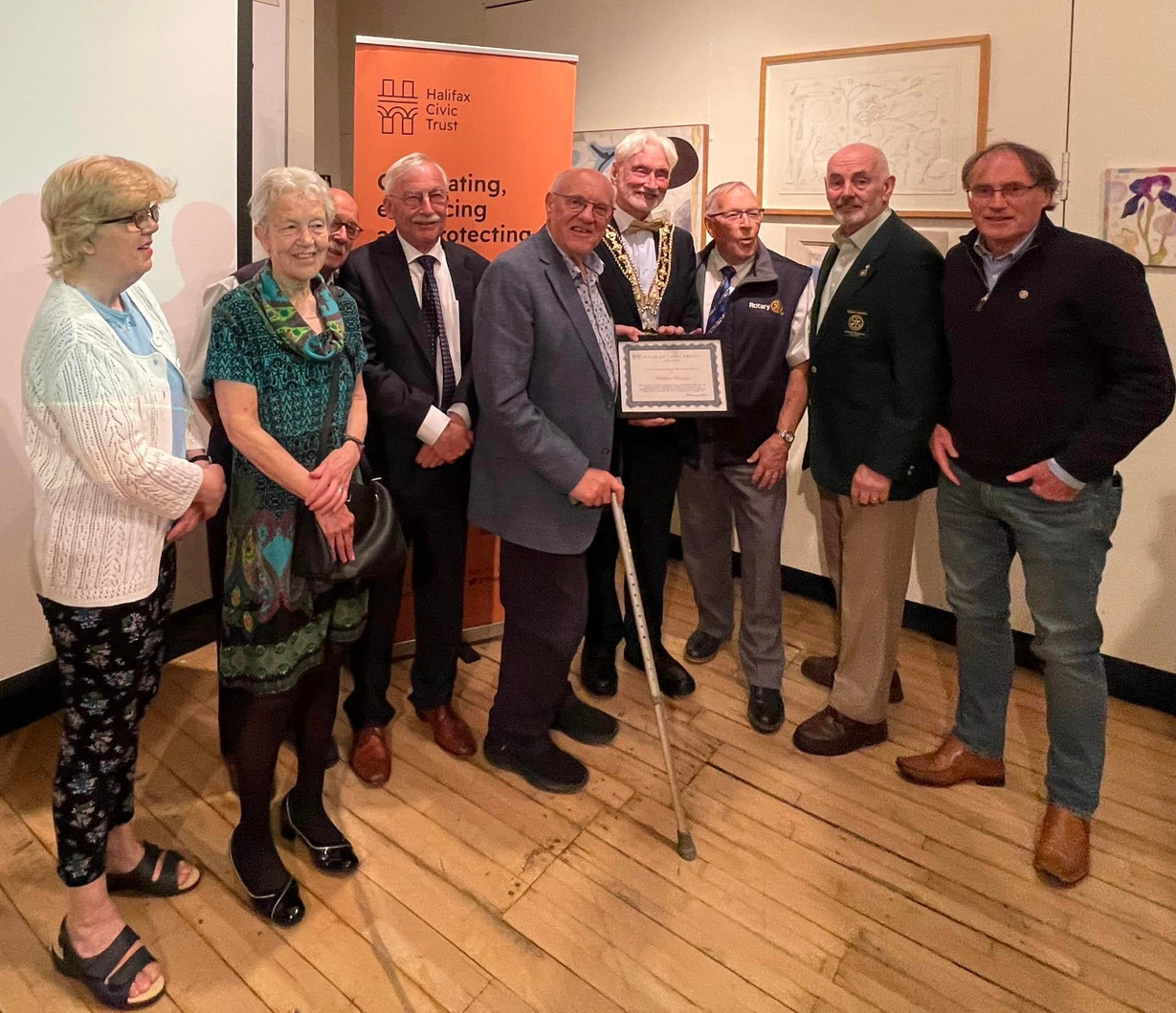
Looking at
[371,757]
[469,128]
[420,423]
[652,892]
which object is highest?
[469,128]

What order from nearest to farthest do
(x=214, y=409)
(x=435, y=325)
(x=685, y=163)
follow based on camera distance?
(x=214, y=409) < (x=435, y=325) < (x=685, y=163)

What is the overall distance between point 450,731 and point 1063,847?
5.72 ft

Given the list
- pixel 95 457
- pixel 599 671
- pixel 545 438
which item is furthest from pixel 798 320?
pixel 95 457

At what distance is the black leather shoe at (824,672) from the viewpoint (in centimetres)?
298

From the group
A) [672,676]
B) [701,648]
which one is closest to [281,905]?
[672,676]

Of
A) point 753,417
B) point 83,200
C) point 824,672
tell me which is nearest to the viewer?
point 83,200

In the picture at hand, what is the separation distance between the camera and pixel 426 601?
8.39 ft

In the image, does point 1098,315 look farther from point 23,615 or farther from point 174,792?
point 23,615

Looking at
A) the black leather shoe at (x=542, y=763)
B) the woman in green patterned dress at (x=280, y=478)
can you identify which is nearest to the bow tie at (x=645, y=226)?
the woman in green patterned dress at (x=280, y=478)

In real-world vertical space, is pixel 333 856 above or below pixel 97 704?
below

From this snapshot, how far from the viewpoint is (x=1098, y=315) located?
1.87 metres

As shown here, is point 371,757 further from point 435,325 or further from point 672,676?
point 435,325

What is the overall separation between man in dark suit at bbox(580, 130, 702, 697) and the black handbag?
0.85m

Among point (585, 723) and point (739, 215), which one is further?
point (585, 723)
